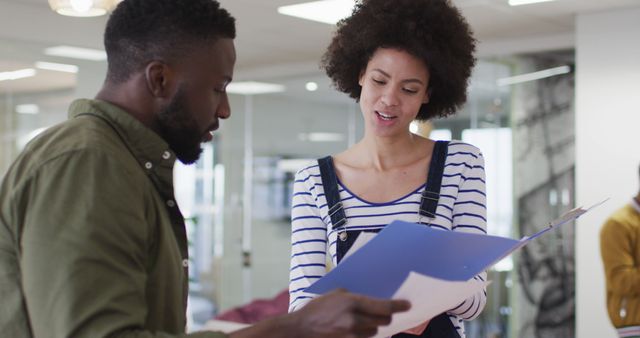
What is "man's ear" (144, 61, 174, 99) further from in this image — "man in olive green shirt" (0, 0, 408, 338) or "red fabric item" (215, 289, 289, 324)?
"red fabric item" (215, 289, 289, 324)

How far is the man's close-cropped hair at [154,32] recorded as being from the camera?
4.04 feet

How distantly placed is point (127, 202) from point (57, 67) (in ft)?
20.0

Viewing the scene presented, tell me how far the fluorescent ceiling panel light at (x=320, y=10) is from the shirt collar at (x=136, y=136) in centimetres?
460

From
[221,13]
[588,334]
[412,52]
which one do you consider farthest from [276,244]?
[221,13]

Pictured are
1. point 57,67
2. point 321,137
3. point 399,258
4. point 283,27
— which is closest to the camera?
point 399,258

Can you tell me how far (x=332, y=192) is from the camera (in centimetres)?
183

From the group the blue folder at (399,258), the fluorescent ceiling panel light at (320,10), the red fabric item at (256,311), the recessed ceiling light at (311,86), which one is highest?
the fluorescent ceiling panel light at (320,10)

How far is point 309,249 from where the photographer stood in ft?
5.95

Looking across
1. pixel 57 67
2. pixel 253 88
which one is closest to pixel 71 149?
pixel 57 67

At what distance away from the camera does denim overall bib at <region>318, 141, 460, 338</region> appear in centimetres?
173

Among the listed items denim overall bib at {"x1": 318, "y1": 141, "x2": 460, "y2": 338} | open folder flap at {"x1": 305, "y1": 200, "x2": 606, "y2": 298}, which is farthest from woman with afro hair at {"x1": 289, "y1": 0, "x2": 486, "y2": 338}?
open folder flap at {"x1": 305, "y1": 200, "x2": 606, "y2": 298}

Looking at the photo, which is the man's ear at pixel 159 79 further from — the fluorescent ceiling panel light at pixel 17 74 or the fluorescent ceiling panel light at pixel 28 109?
the fluorescent ceiling panel light at pixel 28 109

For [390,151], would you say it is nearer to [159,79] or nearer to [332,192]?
[332,192]

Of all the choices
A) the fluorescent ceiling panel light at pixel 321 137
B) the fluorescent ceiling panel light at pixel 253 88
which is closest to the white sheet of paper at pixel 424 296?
the fluorescent ceiling panel light at pixel 321 137
